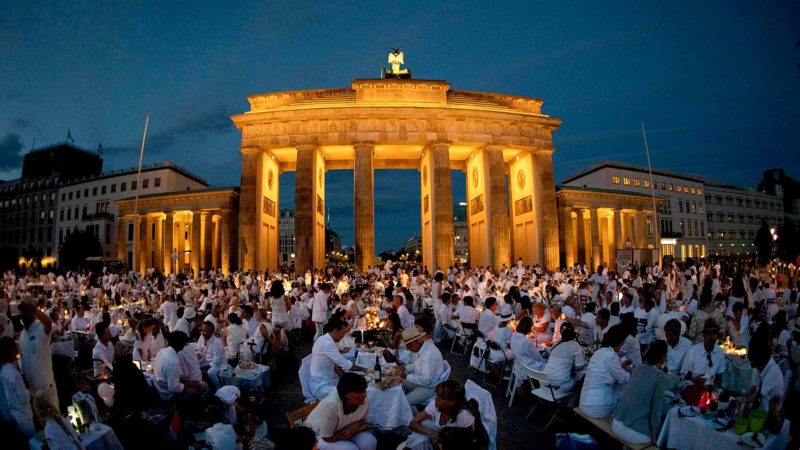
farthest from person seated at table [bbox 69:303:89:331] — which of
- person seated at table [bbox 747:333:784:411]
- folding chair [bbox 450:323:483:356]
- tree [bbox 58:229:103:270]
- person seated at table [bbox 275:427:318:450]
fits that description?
tree [bbox 58:229:103:270]

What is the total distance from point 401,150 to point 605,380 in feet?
105

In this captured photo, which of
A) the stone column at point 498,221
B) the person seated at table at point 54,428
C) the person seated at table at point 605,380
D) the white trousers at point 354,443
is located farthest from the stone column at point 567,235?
the person seated at table at point 54,428

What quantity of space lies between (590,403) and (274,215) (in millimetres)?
35185

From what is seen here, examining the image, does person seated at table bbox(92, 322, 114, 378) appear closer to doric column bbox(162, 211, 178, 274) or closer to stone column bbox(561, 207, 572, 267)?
stone column bbox(561, 207, 572, 267)

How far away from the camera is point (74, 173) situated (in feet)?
229

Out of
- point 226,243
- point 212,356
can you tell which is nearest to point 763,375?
point 212,356

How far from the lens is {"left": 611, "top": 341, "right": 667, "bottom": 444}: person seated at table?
176 inches

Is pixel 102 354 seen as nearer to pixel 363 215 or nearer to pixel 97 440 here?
pixel 97 440

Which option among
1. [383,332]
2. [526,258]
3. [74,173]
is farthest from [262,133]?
[74,173]

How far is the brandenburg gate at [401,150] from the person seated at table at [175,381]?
2445 centimetres

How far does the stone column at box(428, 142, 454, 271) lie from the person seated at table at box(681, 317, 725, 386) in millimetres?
25226

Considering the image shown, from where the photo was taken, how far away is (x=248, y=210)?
3206cm

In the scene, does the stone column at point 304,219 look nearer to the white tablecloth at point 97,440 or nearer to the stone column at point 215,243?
the stone column at point 215,243

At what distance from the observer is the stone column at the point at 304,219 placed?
3120 cm
